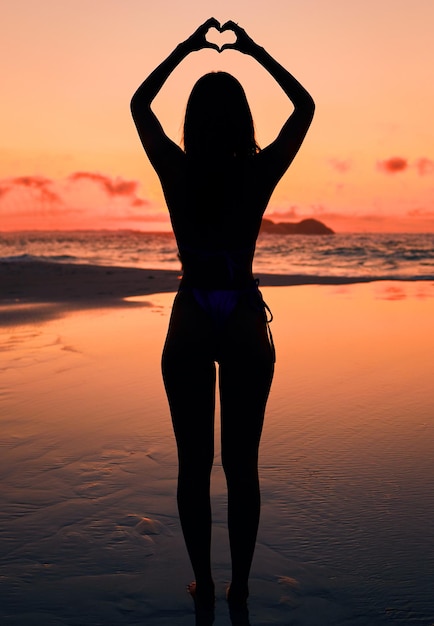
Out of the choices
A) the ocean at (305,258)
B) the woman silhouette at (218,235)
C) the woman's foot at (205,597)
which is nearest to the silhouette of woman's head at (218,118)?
the woman silhouette at (218,235)

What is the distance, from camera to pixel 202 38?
2.79 metres

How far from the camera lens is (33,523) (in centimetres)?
358

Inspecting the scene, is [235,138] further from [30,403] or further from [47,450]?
[30,403]

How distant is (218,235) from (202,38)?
0.78 m

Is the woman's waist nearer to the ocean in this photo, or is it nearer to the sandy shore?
the sandy shore

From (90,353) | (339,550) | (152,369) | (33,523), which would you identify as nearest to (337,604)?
(339,550)

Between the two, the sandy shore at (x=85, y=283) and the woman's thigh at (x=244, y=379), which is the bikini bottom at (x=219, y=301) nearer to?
the woman's thigh at (x=244, y=379)

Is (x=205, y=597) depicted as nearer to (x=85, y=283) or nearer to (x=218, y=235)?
(x=218, y=235)

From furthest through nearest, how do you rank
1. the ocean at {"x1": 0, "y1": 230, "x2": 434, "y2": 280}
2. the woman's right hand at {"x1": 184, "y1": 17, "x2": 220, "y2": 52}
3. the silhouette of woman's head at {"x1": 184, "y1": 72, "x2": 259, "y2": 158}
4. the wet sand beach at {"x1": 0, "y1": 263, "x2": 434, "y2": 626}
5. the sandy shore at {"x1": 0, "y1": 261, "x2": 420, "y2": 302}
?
the ocean at {"x1": 0, "y1": 230, "x2": 434, "y2": 280}
the sandy shore at {"x1": 0, "y1": 261, "x2": 420, "y2": 302}
the wet sand beach at {"x1": 0, "y1": 263, "x2": 434, "y2": 626}
the woman's right hand at {"x1": 184, "y1": 17, "x2": 220, "y2": 52}
the silhouette of woman's head at {"x1": 184, "y1": 72, "x2": 259, "y2": 158}

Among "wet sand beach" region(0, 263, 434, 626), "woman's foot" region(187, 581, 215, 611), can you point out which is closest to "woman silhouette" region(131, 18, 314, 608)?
"woman's foot" region(187, 581, 215, 611)

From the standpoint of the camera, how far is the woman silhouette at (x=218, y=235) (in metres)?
2.66

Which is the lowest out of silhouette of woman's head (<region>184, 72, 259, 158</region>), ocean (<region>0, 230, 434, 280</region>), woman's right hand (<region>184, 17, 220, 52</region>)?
ocean (<region>0, 230, 434, 280</region>)

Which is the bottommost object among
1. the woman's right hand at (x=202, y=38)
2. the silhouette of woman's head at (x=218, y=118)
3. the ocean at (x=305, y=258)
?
the ocean at (x=305, y=258)

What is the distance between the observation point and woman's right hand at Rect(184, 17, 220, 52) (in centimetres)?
278
